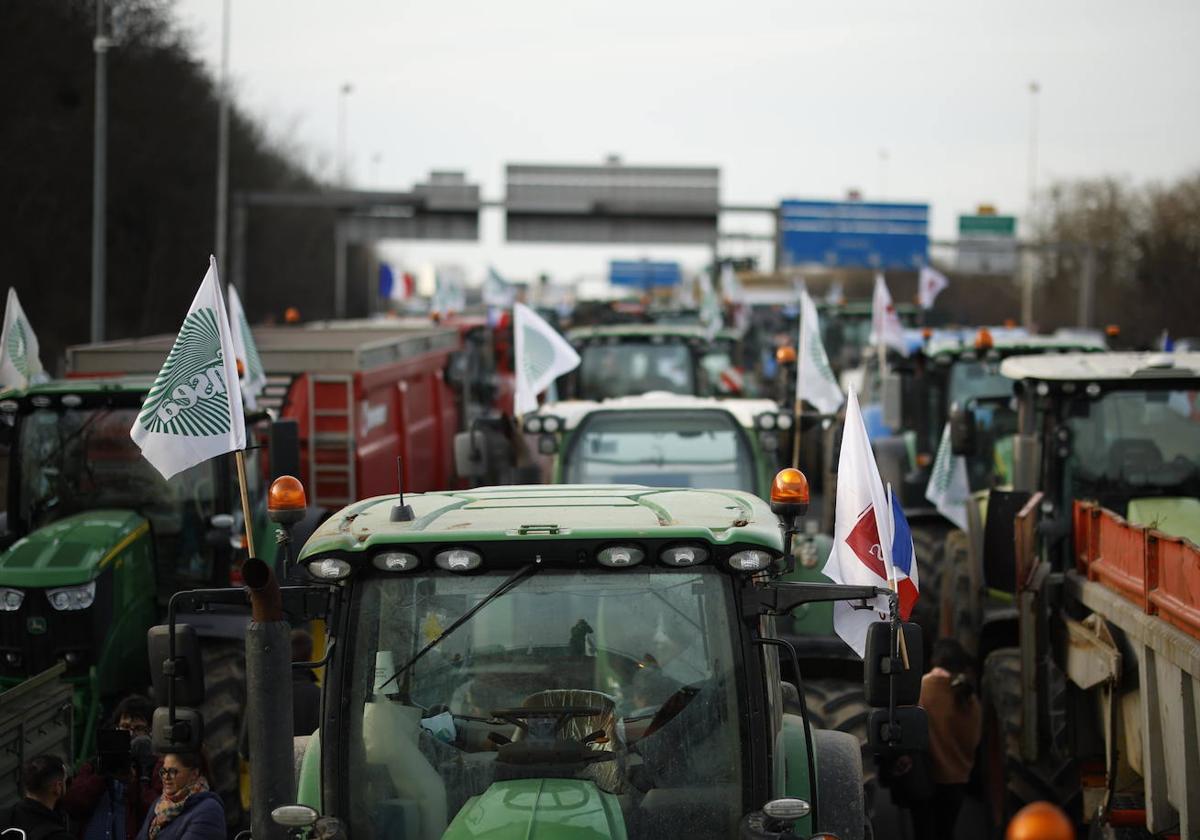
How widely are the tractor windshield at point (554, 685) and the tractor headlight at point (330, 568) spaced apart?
11 cm

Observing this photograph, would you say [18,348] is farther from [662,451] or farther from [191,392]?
[191,392]

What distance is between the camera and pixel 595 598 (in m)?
4.81

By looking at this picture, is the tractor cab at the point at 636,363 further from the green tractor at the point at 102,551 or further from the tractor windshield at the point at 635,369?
the green tractor at the point at 102,551

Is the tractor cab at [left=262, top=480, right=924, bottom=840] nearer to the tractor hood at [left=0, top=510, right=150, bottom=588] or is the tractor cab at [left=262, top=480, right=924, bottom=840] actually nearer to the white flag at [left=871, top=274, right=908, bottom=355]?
the tractor hood at [left=0, top=510, right=150, bottom=588]

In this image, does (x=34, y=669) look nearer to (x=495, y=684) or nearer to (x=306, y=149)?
(x=495, y=684)

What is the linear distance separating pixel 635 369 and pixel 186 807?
12.5m

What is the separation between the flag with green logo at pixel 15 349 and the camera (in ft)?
39.4

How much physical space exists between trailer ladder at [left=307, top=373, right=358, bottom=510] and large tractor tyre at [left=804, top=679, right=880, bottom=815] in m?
7.18

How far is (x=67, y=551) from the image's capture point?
903 centimetres

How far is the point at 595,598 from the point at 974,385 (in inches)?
420

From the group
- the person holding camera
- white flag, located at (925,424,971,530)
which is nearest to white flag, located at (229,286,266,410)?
the person holding camera

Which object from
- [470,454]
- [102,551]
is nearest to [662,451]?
[470,454]

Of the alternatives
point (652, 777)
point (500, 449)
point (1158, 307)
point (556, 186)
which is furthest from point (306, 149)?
point (652, 777)

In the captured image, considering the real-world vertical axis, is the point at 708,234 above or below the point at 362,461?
above
